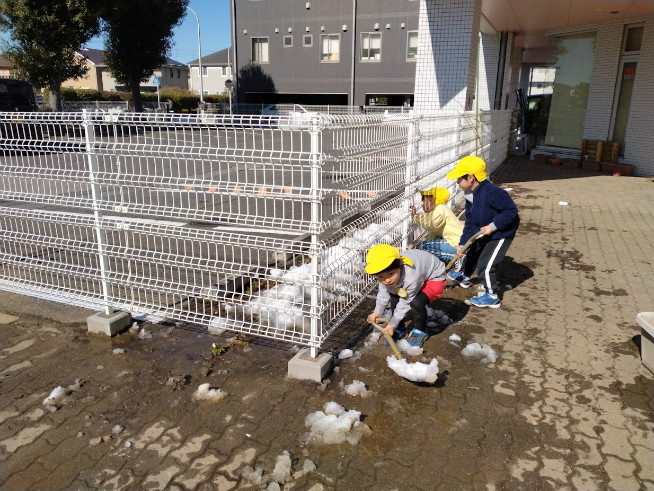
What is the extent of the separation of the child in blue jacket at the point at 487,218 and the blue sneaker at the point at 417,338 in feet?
3.28

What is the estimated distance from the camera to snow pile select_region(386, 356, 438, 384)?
3232 millimetres

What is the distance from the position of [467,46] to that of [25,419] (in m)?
9.15

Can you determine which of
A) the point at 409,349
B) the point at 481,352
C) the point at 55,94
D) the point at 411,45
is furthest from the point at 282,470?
the point at 411,45

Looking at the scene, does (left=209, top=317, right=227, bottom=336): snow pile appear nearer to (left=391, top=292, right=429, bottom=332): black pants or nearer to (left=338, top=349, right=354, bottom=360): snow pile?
(left=338, top=349, right=354, bottom=360): snow pile

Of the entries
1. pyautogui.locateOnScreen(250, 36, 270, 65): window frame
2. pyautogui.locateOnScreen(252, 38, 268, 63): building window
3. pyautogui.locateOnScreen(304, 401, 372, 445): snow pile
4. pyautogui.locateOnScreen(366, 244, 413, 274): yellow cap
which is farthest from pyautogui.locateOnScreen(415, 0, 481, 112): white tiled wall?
pyautogui.locateOnScreen(252, 38, 268, 63): building window

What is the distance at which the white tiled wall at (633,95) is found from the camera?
494 inches

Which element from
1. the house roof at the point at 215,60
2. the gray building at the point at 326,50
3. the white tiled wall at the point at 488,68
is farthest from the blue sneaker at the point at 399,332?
the house roof at the point at 215,60

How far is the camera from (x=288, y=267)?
17.8 feet

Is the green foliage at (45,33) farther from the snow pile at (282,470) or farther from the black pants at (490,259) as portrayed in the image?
the snow pile at (282,470)

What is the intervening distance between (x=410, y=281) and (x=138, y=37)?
96.6ft

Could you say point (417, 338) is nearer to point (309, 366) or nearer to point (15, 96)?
point (309, 366)

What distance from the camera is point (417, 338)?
3.89 metres

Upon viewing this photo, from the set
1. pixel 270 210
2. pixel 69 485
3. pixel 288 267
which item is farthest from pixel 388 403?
pixel 270 210

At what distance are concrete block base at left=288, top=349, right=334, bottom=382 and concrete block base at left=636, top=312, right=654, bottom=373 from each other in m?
2.23
